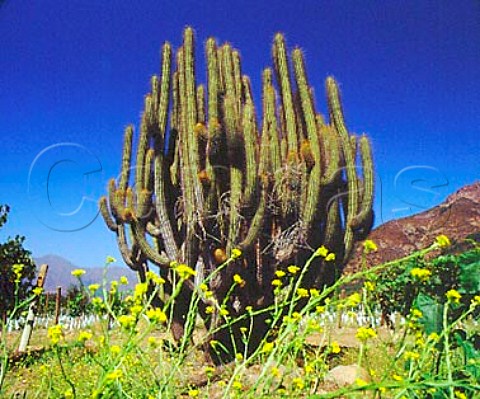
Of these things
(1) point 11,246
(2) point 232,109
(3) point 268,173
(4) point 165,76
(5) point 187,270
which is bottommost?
(5) point 187,270

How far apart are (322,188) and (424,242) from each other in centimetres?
442

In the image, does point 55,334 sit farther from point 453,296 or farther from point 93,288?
point 453,296

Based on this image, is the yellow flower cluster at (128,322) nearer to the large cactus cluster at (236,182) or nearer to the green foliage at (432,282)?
the green foliage at (432,282)

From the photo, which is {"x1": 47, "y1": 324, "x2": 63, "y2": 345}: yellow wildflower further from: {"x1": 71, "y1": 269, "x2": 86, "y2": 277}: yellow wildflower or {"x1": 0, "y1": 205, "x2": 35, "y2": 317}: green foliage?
{"x1": 0, "y1": 205, "x2": 35, "y2": 317}: green foliage

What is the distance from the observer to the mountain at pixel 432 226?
7.80 metres

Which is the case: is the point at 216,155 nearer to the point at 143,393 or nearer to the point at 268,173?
the point at 268,173

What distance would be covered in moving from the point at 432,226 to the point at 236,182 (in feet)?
19.4

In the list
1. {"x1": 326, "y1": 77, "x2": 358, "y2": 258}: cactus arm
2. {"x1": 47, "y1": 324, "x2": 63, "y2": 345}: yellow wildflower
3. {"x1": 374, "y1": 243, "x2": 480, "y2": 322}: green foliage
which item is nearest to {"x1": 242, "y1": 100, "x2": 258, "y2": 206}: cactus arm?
{"x1": 326, "y1": 77, "x2": 358, "y2": 258}: cactus arm

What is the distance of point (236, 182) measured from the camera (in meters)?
3.60

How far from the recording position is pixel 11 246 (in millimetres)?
4820

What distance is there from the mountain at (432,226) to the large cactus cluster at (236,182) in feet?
10.7

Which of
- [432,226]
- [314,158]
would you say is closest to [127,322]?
[314,158]

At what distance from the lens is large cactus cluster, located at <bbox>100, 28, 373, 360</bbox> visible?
365cm

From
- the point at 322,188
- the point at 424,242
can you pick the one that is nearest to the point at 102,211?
the point at 322,188
